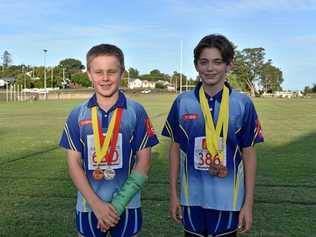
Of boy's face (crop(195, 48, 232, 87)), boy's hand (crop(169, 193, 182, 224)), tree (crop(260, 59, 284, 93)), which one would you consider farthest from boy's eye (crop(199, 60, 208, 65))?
tree (crop(260, 59, 284, 93))

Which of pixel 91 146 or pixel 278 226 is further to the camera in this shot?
pixel 278 226

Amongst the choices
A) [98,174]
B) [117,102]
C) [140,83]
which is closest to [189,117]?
[117,102]

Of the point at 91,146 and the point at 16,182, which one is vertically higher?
the point at 91,146

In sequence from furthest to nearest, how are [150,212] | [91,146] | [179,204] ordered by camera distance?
[150,212], [179,204], [91,146]

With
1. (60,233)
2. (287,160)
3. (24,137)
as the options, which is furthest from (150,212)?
(24,137)

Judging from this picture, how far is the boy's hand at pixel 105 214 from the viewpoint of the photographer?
10.7ft

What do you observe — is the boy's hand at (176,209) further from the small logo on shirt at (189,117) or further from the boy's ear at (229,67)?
the boy's ear at (229,67)

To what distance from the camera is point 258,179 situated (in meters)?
9.55

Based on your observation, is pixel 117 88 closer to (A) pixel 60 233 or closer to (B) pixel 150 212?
Result: (A) pixel 60 233

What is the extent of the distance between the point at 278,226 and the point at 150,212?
1.59 m

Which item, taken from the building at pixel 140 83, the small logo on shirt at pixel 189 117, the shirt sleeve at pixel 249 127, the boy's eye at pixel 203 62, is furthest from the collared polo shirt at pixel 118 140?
the building at pixel 140 83

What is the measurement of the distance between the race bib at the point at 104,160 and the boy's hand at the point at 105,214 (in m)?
0.24

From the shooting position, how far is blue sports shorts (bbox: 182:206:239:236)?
3.59m

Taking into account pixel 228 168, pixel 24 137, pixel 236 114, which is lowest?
pixel 24 137
